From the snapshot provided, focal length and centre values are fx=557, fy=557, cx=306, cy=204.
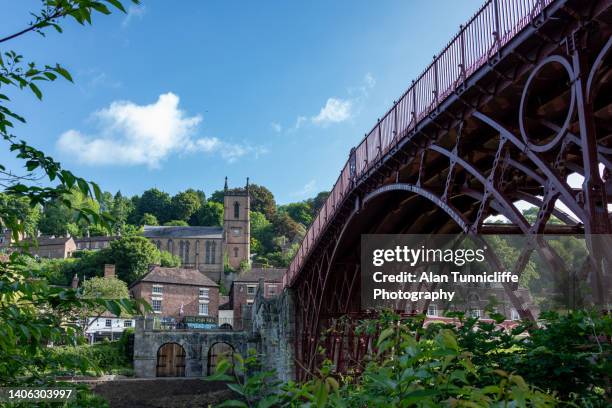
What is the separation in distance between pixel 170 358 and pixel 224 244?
46.6 meters

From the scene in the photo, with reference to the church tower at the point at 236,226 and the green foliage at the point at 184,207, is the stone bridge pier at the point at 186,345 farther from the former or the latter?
the green foliage at the point at 184,207

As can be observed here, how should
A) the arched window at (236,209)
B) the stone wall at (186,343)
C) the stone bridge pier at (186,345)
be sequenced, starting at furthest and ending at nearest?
1. the arched window at (236,209)
2. the stone wall at (186,343)
3. the stone bridge pier at (186,345)

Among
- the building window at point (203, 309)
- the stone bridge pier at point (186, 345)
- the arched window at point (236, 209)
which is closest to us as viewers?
the stone bridge pier at point (186, 345)

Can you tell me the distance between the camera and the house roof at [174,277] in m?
68.9

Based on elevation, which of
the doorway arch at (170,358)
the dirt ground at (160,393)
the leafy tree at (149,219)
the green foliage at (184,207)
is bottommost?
the dirt ground at (160,393)

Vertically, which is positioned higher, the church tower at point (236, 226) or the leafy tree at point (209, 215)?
the leafy tree at point (209, 215)

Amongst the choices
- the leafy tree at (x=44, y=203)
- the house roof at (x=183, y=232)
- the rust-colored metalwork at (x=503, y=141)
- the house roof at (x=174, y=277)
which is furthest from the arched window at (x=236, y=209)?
the leafy tree at (x=44, y=203)

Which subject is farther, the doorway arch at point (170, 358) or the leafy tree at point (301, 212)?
the leafy tree at point (301, 212)

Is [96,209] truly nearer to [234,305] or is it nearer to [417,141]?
[417,141]

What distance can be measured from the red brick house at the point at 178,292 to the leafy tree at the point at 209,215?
6513cm

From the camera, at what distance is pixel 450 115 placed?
12.3 m

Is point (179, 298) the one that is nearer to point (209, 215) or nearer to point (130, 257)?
point (130, 257)

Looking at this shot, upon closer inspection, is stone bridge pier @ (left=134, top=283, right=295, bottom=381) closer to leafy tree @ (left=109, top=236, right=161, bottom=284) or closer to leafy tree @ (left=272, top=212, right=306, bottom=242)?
leafy tree @ (left=109, top=236, right=161, bottom=284)

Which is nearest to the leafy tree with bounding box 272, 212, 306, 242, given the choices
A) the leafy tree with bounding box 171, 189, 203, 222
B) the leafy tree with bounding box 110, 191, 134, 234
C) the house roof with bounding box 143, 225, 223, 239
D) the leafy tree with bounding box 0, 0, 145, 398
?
the leafy tree with bounding box 171, 189, 203, 222
